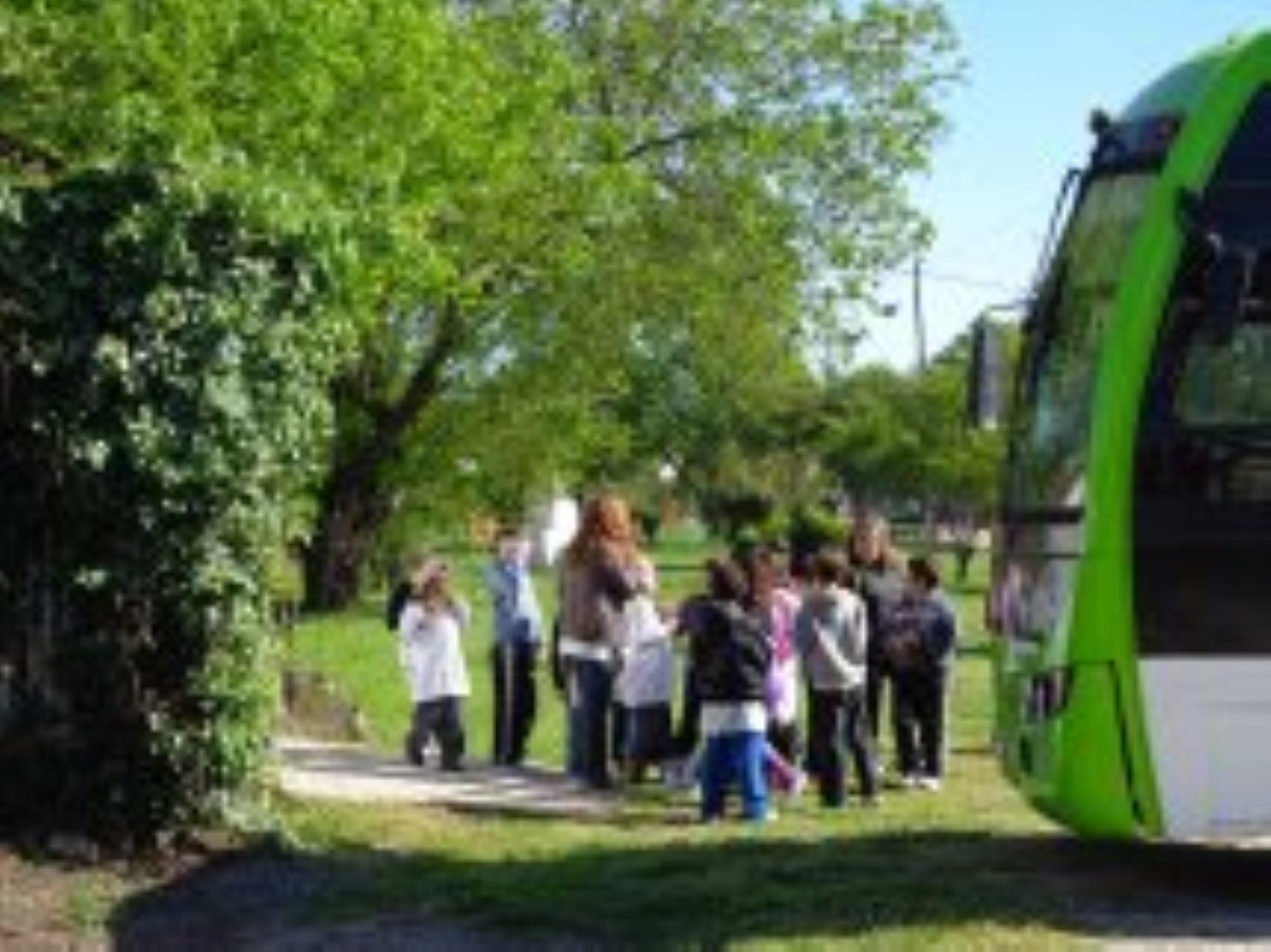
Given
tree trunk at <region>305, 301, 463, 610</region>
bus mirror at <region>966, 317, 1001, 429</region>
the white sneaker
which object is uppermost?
tree trunk at <region>305, 301, 463, 610</region>

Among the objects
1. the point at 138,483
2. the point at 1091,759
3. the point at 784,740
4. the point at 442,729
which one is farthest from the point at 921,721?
the point at 1091,759

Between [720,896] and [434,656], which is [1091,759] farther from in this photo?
[434,656]

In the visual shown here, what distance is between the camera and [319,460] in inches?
603

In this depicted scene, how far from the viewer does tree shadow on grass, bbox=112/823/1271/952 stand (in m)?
11.5

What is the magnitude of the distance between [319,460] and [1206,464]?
5518mm

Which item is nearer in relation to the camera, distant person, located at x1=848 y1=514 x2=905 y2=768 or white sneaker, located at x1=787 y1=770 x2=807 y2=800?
white sneaker, located at x1=787 y1=770 x2=807 y2=800

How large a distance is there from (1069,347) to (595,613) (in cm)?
583

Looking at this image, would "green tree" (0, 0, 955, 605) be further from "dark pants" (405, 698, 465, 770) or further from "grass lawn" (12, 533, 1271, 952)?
"grass lawn" (12, 533, 1271, 952)

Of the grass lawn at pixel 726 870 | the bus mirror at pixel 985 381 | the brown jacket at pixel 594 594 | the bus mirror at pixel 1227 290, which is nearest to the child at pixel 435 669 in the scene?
the brown jacket at pixel 594 594

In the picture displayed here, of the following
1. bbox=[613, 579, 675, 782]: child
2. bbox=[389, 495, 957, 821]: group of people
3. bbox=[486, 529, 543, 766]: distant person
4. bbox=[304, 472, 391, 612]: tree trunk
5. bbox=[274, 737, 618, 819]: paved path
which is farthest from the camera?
bbox=[304, 472, 391, 612]: tree trunk

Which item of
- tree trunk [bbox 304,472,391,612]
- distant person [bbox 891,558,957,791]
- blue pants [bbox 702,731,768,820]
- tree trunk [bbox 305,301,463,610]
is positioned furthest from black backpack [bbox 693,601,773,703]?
tree trunk [bbox 304,472,391,612]

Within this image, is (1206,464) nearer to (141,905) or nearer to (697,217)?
(141,905)

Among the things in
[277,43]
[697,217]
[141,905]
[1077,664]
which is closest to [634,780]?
[141,905]

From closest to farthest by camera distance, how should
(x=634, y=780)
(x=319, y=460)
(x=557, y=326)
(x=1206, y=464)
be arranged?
(x=1206, y=464) → (x=319, y=460) → (x=634, y=780) → (x=557, y=326)
